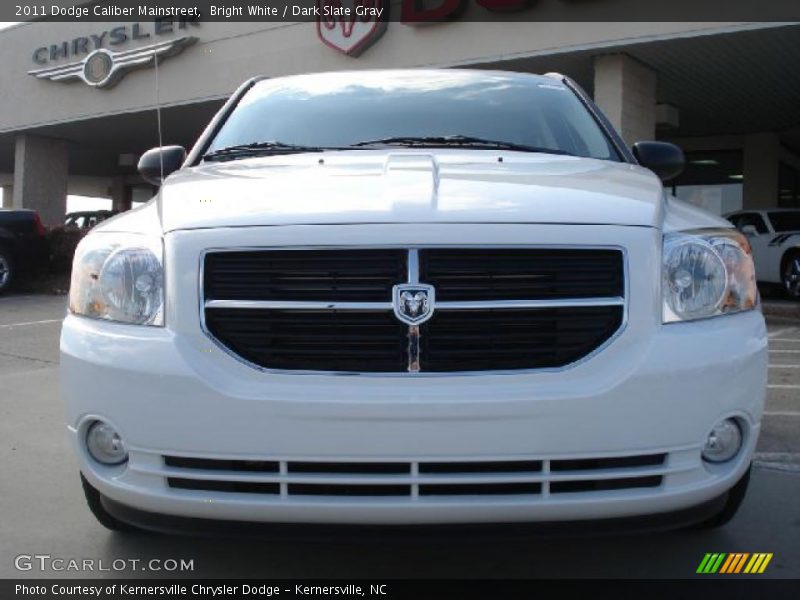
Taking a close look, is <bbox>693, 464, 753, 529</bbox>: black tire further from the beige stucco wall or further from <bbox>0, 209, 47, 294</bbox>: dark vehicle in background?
<bbox>0, 209, 47, 294</bbox>: dark vehicle in background

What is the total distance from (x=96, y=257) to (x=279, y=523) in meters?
0.99

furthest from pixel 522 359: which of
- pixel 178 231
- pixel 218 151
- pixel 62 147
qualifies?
pixel 62 147

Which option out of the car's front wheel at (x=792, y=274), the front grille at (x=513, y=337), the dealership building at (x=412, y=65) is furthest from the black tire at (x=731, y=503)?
the car's front wheel at (x=792, y=274)

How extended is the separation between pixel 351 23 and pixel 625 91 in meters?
4.68

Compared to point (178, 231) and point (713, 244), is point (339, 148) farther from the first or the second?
point (713, 244)

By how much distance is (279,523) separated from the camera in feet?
7.02

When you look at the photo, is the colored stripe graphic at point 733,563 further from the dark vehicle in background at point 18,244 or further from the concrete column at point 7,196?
the concrete column at point 7,196

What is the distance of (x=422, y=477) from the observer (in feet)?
6.90

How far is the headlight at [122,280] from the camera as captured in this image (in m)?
2.33

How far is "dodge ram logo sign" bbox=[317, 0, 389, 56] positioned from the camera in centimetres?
1335

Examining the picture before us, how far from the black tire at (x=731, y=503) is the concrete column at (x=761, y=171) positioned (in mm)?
16889

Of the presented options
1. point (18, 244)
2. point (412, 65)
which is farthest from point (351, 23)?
point (18, 244)

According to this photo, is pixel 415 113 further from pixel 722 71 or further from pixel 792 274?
pixel 792 274

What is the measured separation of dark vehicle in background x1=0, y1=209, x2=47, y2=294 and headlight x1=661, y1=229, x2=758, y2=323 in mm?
12668
